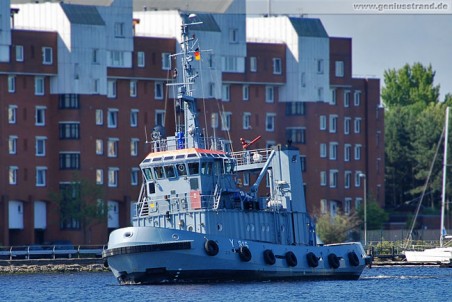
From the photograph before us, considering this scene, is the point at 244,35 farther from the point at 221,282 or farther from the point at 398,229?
the point at 221,282

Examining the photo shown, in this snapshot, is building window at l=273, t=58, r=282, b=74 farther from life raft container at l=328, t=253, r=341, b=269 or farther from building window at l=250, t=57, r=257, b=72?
life raft container at l=328, t=253, r=341, b=269

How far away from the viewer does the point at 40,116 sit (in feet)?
461

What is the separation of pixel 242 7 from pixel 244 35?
309 centimetres

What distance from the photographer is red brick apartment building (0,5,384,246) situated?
454 ft

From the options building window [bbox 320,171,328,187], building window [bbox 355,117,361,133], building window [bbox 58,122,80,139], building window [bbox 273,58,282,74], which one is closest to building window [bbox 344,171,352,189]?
building window [bbox 320,171,328,187]

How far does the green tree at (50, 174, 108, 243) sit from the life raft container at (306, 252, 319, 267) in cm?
4581

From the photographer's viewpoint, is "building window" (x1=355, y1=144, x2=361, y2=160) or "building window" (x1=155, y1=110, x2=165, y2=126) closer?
"building window" (x1=155, y1=110, x2=165, y2=126)

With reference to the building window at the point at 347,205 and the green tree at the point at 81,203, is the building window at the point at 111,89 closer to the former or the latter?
the green tree at the point at 81,203

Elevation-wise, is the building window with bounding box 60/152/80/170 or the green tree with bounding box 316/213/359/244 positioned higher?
the building window with bounding box 60/152/80/170

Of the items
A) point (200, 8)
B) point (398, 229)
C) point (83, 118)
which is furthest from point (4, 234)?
point (398, 229)

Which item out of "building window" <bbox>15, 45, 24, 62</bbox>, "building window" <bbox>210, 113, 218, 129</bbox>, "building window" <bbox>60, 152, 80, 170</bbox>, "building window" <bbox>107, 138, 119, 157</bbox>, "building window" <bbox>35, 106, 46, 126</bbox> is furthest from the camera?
"building window" <bbox>210, 113, 218, 129</bbox>

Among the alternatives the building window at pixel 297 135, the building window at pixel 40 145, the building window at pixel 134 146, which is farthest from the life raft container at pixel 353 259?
the building window at pixel 297 135

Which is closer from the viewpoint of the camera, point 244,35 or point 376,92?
point 244,35

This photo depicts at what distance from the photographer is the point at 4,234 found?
447 feet
